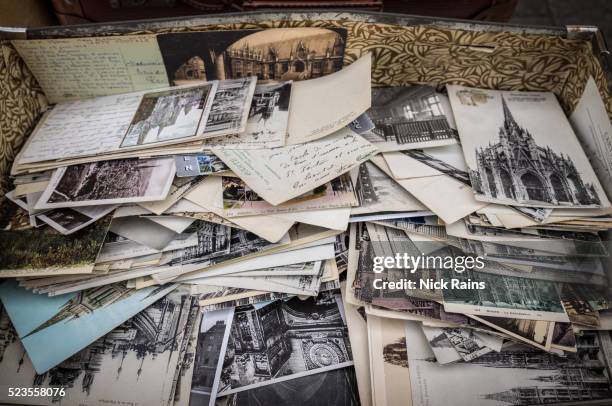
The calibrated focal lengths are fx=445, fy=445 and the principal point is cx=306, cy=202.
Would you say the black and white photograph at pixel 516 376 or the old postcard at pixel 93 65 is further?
the old postcard at pixel 93 65

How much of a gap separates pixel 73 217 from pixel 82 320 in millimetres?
200

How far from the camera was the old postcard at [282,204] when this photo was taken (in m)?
0.86

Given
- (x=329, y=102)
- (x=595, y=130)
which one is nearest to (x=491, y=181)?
(x=595, y=130)

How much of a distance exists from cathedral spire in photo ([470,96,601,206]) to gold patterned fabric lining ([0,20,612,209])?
15 cm

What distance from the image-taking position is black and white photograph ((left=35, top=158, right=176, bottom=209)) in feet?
2.77

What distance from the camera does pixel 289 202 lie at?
0.87m

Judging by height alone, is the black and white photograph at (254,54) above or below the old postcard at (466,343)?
above

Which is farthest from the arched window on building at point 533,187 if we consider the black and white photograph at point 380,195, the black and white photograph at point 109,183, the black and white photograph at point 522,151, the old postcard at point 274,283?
the black and white photograph at point 109,183

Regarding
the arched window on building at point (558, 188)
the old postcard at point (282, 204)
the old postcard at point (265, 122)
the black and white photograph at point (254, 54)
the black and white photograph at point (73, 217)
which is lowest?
the black and white photograph at point (73, 217)

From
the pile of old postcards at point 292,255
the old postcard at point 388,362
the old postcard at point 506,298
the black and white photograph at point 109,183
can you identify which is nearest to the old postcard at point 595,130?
the pile of old postcards at point 292,255

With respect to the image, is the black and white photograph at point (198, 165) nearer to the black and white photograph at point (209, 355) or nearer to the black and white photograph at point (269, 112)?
the black and white photograph at point (269, 112)

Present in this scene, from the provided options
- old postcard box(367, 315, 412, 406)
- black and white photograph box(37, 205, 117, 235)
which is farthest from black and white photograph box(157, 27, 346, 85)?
old postcard box(367, 315, 412, 406)

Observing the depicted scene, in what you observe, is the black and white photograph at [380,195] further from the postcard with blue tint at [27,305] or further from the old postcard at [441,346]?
the postcard with blue tint at [27,305]

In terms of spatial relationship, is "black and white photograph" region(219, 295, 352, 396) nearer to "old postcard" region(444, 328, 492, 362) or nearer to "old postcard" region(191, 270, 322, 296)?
"old postcard" region(191, 270, 322, 296)
